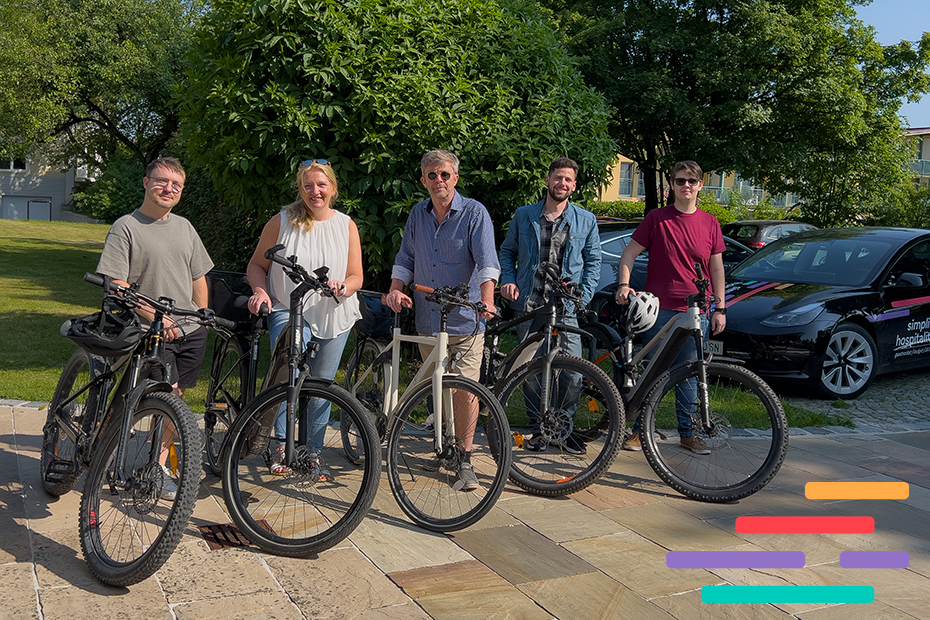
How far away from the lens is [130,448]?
3.69 m

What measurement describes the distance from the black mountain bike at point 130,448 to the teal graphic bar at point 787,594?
223cm

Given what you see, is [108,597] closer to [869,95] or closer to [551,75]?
[551,75]

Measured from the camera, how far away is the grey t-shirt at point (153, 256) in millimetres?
4250

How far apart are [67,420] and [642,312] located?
10.7 feet

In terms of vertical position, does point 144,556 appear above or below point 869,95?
below

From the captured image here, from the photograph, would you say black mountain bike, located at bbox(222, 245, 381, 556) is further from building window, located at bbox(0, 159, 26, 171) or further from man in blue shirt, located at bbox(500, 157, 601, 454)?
building window, located at bbox(0, 159, 26, 171)

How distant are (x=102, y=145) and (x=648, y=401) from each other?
33257 mm

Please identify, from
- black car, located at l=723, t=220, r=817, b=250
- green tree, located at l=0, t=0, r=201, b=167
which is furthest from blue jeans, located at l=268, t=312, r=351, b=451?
green tree, located at l=0, t=0, r=201, b=167

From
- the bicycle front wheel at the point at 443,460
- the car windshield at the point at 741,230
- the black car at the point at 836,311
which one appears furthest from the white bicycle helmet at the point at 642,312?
the car windshield at the point at 741,230

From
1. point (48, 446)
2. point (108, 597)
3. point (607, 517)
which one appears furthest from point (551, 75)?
point (108, 597)

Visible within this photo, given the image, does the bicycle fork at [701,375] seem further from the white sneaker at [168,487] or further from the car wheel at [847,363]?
the car wheel at [847,363]

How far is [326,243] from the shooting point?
15.6 ft

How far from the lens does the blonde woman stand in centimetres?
464

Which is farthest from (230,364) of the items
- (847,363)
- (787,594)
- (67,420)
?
(847,363)
